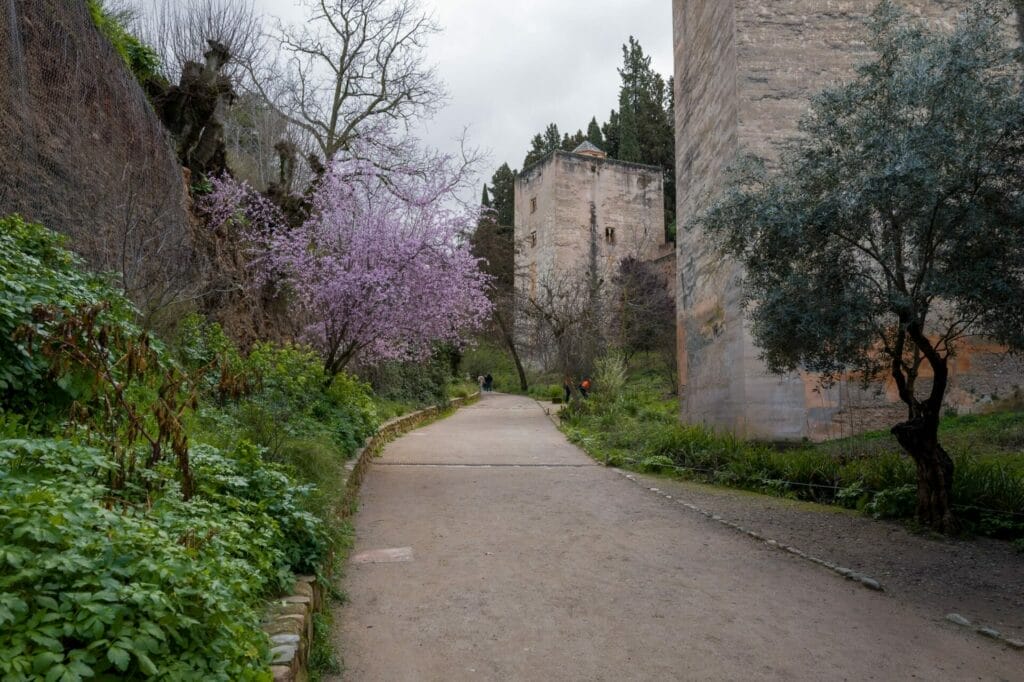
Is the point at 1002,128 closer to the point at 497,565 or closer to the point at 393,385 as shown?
the point at 497,565

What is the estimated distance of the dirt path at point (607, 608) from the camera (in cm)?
367

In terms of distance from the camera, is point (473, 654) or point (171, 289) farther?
point (171, 289)

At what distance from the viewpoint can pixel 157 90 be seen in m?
11.5

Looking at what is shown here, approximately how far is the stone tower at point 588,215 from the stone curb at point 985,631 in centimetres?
3441

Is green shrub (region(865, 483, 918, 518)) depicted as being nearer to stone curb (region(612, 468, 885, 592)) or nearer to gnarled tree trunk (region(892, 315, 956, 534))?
gnarled tree trunk (region(892, 315, 956, 534))

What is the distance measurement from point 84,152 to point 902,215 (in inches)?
321

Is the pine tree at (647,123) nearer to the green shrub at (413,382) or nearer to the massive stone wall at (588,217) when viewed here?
the massive stone wall at (588,217)

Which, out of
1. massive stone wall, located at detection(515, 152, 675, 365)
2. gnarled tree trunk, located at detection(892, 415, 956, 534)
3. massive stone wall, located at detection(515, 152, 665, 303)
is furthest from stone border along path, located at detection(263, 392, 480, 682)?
massive stone wall, located at detection(515, 152, 665, 303)

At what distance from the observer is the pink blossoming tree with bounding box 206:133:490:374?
991 cm

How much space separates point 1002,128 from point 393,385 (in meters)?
15.5

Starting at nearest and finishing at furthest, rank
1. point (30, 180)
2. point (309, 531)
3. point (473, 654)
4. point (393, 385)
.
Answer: point (473, 654) < point (309, 531) < point (30, 180) < point (393, 385)

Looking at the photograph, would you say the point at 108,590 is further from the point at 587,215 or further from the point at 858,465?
the point at 587,215

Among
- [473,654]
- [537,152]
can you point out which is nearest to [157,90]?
[473,654]

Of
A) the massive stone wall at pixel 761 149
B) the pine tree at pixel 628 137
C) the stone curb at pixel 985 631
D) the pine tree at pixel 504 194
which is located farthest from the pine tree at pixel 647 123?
the stone curb at pixel 985 631
